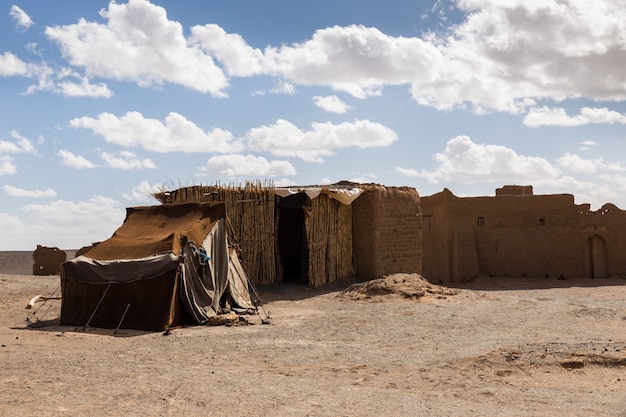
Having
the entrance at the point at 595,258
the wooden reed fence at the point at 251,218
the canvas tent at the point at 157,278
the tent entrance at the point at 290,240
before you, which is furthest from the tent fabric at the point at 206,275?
the entrance at the point at 595,258

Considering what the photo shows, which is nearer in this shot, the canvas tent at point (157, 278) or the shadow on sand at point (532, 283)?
the canvas tent at point (157, 278)

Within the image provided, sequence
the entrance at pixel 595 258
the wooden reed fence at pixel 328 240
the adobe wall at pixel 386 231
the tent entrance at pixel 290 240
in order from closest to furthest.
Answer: the wooden reed fence at pixel 328 240, the adobe wall at pixel 386 231, the tent entrance at pixel 290 240, the entrance at pixel 595 258

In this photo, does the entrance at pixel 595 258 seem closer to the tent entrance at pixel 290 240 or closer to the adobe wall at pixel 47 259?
the tent entrance at pixel 290 240

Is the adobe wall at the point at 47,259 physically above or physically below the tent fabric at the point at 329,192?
below

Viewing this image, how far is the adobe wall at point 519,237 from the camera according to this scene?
73.7ft

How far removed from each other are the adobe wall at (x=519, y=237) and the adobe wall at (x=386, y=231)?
15.5 feet

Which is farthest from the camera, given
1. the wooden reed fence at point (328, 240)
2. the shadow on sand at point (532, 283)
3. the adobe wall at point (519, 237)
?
the adobe wall at point (519, 237)

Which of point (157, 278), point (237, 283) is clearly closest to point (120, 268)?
point (157, 278)

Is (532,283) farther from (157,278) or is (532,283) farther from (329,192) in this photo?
(157,278)

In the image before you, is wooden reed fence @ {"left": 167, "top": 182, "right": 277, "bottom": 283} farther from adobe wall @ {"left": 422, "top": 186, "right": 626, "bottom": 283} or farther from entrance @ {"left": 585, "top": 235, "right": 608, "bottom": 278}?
entrance @ {"left": 585, "top": 235, "right": 608, "bottom": 278}

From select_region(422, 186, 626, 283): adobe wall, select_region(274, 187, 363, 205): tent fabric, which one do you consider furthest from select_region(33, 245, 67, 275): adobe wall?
select_region(422, 186, 626, 283): adobe wall

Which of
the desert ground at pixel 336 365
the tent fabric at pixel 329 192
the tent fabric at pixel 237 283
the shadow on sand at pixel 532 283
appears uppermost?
the tent fabric at pixel 329 192

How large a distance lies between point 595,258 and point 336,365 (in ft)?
58.0

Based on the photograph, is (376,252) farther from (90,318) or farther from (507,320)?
(90,318)
